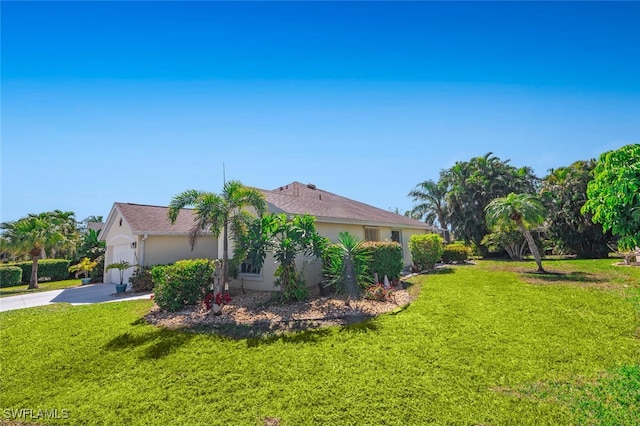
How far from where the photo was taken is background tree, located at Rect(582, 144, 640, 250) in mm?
4742

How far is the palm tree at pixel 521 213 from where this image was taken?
14.8 meters

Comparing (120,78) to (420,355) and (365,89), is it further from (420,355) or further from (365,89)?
(420,355)

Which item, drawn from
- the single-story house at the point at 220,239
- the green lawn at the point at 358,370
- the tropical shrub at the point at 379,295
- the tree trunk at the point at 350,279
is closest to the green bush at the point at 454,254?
the single-story house at the point at 220,239

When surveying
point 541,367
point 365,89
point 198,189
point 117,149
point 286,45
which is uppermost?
point 286,45

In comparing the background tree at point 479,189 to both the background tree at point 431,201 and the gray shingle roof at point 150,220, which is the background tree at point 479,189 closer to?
the background tree at point 431,201

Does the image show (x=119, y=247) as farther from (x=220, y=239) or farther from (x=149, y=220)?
(x=220, y=239)

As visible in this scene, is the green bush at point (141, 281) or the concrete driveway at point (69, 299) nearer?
the concrete driveway at point (69, 299)

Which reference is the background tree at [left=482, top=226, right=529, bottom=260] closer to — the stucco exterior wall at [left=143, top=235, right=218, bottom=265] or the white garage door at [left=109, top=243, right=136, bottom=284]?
the stucco exterior wall at [left=143, top=235, right=218, bottom=265]

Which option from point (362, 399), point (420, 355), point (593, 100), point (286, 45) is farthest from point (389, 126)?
point (362, 399)

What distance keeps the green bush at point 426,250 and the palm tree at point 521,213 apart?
358 centimetres

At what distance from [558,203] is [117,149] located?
34.7 meters

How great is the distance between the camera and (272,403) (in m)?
4.04

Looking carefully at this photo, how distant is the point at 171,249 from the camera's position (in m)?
16.5

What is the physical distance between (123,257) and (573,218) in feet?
119
